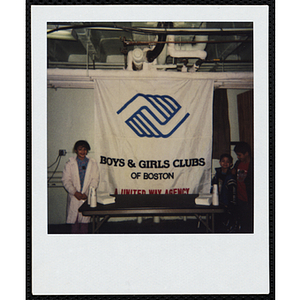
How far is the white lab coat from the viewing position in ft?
9.59

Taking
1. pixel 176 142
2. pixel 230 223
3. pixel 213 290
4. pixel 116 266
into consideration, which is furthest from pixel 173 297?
pixel 176 142

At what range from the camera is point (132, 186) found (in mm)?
2947

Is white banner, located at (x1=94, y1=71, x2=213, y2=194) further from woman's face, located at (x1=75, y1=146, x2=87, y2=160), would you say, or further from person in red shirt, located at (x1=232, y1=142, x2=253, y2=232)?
person in red shirt, located at (x1=232, y1=142, x2=253, y2=232)

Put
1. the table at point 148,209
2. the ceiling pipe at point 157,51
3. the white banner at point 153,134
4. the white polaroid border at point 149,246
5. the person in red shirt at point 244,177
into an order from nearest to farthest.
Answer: the white polaroid border at point 149,246 → the table at point 148,209 → the ceiling pipe at point 157,51 → the person in red shirt at point 244,177 → the white banner at point 153,134

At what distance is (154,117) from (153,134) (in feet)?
0.66

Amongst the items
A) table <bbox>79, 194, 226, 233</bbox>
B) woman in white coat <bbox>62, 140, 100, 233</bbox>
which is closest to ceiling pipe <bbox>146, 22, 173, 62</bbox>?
woman in white coat <bbox>62, 140, 100, 233</bbox>

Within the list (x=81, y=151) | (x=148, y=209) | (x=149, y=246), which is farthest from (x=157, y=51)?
(x=149, y=246)

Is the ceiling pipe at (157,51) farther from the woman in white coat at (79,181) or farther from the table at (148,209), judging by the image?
the table at (148,209)

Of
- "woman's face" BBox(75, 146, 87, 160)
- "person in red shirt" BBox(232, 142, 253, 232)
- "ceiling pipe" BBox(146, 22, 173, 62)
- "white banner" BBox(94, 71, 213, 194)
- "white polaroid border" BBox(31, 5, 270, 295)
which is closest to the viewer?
"white polaroid border" BBox(31, 5, 270, 295)

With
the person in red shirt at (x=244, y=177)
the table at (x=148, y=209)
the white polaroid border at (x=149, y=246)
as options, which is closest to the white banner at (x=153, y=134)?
the person in red shirt at (x=244, y=177)

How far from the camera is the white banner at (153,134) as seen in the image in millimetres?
2832

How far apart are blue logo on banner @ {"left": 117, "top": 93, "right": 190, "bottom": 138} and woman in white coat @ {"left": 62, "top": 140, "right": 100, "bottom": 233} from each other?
27.3 inches
